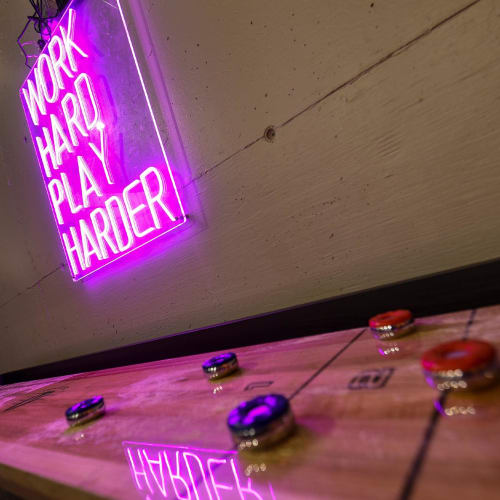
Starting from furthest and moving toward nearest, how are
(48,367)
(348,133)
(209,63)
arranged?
(48,367) → (209,63) → (348,133)

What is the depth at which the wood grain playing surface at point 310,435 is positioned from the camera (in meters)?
0.47

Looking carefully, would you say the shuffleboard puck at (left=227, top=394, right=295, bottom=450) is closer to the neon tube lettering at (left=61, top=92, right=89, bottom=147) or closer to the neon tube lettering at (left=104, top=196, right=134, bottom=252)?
the neon tube lettering at (left=104, top=196, right=134, bottom=252)

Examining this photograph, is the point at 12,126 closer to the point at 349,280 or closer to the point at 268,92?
the point at 268,92

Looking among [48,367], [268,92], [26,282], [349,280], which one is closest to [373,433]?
[349,280]

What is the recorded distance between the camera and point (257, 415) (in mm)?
645

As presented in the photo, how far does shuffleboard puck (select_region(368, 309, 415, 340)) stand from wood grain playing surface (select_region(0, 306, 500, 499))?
0.07ft

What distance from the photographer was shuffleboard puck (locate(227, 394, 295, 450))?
624mm

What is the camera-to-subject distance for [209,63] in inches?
64.8

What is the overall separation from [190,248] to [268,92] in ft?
2.65

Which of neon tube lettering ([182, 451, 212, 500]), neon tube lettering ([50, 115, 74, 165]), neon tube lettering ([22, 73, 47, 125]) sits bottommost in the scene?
neon tube lettering ([182, 451, 212, 500])

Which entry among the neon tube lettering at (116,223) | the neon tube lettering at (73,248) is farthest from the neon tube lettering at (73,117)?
the neon tube lettering at (73,248)

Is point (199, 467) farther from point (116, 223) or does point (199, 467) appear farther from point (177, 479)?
point (116, 223)

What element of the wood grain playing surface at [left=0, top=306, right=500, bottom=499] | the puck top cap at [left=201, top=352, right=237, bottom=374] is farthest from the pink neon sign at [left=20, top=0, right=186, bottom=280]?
the wood grain playing surface at [left=0, top=306, right=500, bottom=499]

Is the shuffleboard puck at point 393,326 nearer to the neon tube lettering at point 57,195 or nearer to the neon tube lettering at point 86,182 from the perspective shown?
the neon tube lettering at point 86,182
